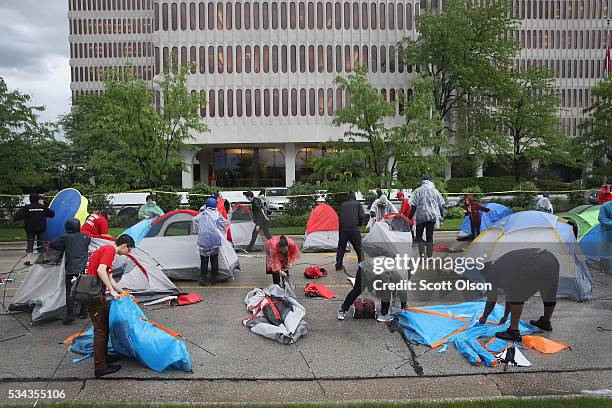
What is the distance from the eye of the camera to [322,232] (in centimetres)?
1389

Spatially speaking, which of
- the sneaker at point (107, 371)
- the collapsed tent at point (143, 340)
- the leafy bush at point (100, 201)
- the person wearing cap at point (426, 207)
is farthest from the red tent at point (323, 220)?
the leafy bush at point (100, 201)

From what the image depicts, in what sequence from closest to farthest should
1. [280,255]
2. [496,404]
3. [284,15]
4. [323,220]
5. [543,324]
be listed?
[496,404] < [543,324] < [280,255] < [323,220] < [284,15]

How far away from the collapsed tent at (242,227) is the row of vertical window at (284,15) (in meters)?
32.0

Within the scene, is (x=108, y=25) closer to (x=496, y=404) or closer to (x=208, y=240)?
(x=208, y=240)

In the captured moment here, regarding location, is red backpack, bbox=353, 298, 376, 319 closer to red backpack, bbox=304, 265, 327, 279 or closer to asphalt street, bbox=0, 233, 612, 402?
asphalt street, bbox=0, 233, 612, 402

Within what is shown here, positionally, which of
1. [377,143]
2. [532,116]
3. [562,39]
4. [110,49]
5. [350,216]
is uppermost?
[110,49]

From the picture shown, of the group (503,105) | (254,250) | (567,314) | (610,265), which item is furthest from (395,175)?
(503,105)

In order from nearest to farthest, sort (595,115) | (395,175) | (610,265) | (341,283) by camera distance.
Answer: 1. (341,283)
2. (610,265)
3. (395,175)
4. (595,115)

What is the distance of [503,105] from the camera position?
3703cm

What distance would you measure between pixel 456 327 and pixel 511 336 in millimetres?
733

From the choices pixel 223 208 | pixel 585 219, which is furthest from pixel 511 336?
pixel 223 208

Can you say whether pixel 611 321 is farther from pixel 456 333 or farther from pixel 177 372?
pixel 177 372

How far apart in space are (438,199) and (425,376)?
6.53 metres

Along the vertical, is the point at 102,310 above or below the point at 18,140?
below
